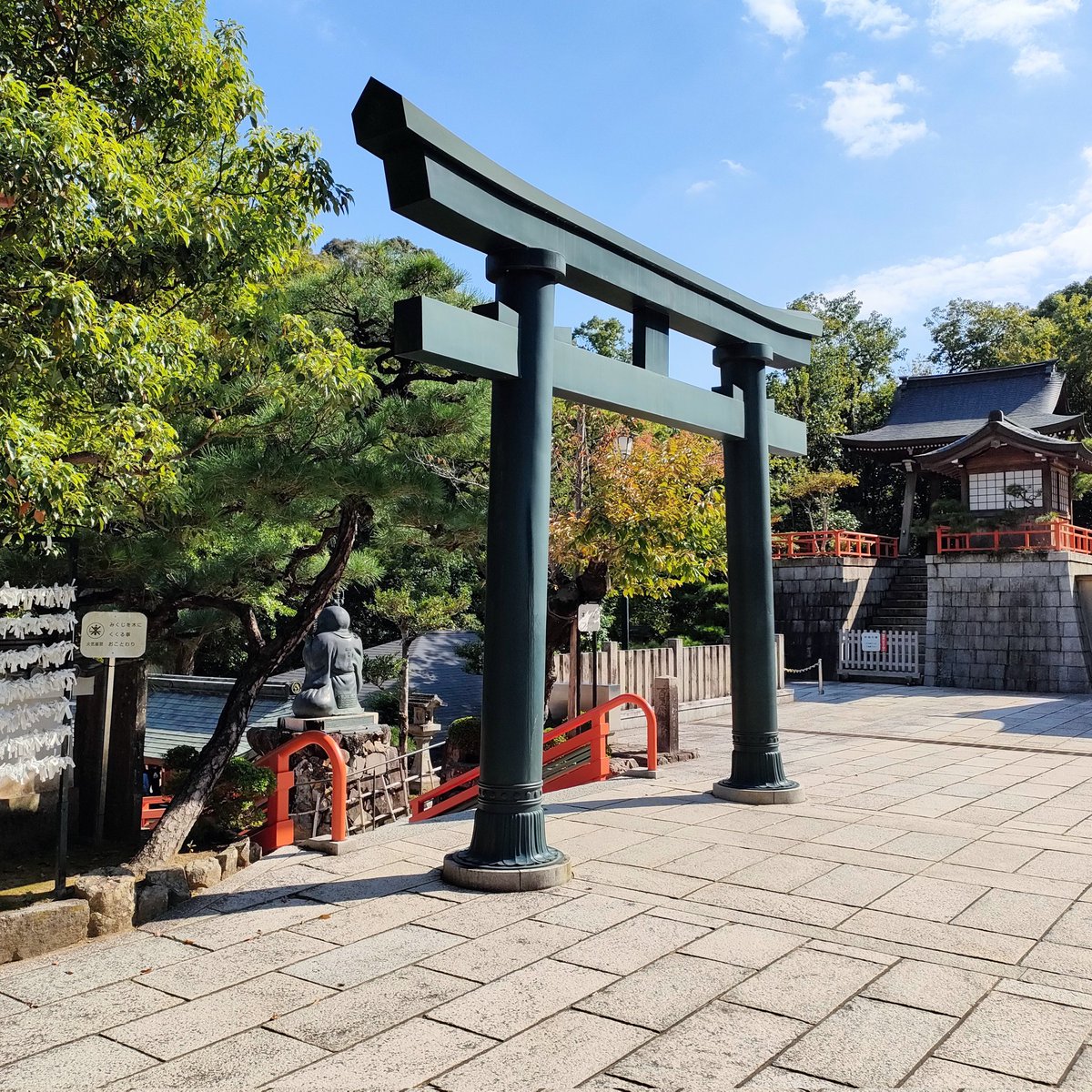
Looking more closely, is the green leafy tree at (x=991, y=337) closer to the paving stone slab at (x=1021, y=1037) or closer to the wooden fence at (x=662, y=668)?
the wooden fence at (x=662, y=668)

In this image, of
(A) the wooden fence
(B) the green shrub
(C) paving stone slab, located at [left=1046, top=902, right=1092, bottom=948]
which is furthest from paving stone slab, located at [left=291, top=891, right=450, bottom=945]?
(A) the wooden fence

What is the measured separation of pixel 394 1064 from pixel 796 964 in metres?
1.67

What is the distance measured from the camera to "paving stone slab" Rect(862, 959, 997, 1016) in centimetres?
328

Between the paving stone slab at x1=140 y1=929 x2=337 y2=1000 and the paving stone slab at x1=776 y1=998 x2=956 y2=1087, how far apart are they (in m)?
2.00

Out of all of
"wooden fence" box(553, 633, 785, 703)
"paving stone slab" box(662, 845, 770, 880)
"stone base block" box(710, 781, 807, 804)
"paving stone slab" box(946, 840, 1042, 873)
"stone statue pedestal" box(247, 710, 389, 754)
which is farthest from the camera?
"wooden fence" box(553, 633, 785, 703)

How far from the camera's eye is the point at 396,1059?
288 cm

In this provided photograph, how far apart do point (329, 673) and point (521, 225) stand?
5.38 metres

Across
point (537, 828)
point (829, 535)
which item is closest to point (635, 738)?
point (537, 828)

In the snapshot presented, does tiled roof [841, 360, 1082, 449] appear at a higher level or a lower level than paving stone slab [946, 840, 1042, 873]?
higher

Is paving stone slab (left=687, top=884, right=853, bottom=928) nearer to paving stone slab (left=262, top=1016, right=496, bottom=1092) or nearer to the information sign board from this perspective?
paving stone slab (left=262, top=1016, right=496, bottom=1092)

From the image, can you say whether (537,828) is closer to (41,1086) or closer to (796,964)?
(796,964)

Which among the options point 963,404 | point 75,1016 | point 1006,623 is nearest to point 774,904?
point 75,1016

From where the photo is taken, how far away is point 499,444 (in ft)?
16.5

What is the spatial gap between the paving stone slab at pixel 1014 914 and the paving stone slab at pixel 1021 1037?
0.87m
